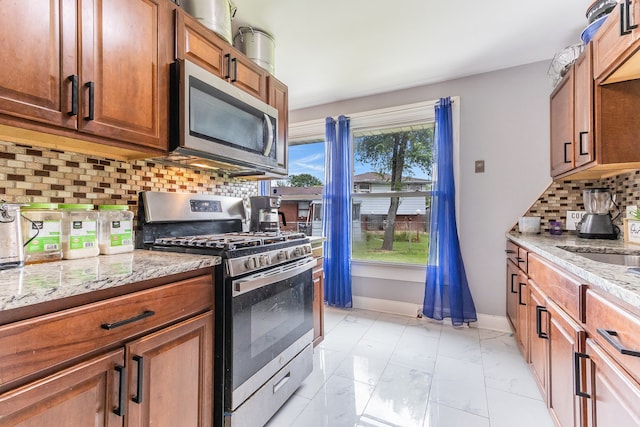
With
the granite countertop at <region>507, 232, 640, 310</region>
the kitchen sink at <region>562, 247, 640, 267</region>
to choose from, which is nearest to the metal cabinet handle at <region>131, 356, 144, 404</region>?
the granite countertop at <region>507, 232, 640, 310</region>

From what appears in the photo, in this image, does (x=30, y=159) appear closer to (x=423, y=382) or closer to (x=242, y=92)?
(x=242, y=92)

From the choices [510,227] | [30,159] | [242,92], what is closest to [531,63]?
[510,227]

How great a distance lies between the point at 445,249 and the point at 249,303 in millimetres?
2004

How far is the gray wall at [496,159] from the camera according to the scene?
2521 millimetres

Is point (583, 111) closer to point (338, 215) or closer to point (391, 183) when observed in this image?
point (391, 183)

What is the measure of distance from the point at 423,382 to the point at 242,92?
6.72 feet

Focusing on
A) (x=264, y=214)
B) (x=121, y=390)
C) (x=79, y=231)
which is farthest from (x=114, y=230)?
(x=264, y=214)

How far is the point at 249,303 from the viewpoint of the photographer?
136 cm

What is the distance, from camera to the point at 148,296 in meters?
0.99

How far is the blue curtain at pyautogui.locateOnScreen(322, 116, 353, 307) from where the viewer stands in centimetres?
313

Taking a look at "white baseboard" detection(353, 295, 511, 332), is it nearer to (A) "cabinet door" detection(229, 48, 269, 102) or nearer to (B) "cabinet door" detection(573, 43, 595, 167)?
(B) "cabinet door" detection(573, 43, 595, 167)

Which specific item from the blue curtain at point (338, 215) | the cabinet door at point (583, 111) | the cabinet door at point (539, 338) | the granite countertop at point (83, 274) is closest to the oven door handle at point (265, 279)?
the granite countertop at point (83, 274)

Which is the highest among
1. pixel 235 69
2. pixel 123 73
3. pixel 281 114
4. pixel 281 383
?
pixel 235 69

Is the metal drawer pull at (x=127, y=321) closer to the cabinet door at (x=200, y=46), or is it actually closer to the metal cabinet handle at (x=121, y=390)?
the metal cabinet handle at (x=121, y=390)
